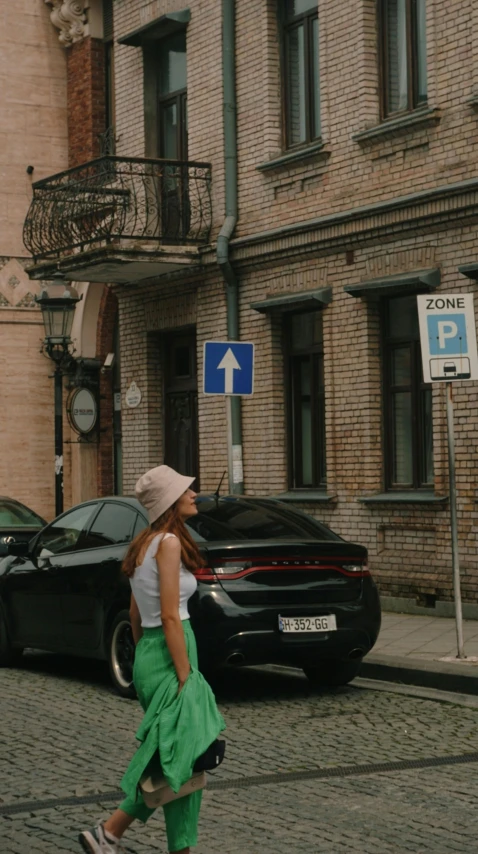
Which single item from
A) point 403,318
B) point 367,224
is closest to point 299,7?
point 367,224

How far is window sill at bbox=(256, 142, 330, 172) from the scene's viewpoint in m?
17.8

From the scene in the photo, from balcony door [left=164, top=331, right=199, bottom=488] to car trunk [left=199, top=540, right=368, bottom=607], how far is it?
1002cm

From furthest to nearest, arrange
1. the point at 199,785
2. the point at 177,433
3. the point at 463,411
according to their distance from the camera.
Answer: the point at 177,433
the point at 463,411
the point at 199,785

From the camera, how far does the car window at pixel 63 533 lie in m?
12.3

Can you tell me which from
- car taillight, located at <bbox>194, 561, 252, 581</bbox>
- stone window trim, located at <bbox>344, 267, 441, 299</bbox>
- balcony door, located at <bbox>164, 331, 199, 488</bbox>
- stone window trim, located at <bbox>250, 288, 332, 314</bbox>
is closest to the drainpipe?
stone window trim, located at <bbox>250, 288, 332, 314</bbox>

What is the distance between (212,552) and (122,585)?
95cm

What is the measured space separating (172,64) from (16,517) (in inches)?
263

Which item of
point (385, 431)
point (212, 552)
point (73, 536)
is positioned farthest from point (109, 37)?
point (212, 552)

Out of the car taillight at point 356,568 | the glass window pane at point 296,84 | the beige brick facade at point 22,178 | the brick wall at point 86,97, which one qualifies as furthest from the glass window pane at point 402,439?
the beige brick facade at point 22,178

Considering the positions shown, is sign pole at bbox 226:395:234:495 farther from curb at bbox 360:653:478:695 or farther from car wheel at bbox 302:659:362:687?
car wheel at bbox 302:659:362:687

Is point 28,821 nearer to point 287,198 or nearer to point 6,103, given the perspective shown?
point 287,198

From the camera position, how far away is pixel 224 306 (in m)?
19.7

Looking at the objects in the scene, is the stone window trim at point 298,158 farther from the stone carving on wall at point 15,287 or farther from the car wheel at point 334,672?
the stone carving on wall at point 15,287

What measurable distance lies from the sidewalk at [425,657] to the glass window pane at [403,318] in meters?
3.35
